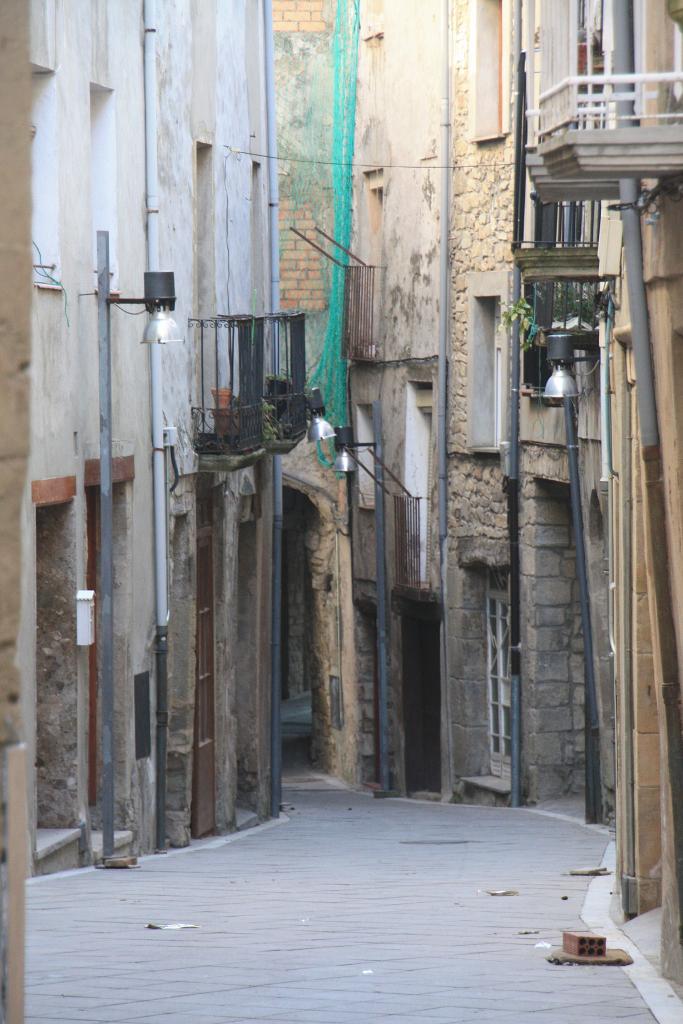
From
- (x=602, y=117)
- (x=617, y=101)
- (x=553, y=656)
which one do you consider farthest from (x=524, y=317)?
(x=602, y=117)

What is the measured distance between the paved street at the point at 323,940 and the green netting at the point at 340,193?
37.9 ft

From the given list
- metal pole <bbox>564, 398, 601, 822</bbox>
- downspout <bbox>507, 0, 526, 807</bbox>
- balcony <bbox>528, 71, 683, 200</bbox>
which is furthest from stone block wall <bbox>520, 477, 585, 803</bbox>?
balcony <bbox>528, 71, 683, 200</bbox>

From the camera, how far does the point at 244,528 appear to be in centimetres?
1939

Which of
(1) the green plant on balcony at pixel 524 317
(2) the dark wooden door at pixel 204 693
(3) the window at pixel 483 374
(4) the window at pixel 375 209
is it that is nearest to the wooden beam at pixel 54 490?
(2) the dark wooden door at pixel 204 693

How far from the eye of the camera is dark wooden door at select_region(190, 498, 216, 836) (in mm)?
16406

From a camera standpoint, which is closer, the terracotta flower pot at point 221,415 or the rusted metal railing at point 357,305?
the terracotta flower pot at point 221,415

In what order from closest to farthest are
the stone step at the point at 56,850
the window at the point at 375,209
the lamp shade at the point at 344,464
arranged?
1. the stone step at the point at 56,850
2. the lamp shade at the point at 344,464
3. the window at the point at 375,209

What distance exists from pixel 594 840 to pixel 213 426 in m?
4.63

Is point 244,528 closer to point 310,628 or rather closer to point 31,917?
point 310,628

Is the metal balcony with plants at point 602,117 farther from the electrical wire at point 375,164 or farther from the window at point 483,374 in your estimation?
the window at point 483,374

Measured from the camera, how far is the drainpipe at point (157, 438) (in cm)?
1403

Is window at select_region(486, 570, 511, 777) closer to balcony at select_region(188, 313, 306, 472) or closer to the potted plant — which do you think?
balcony at select_region(188, 313, 306, 472)

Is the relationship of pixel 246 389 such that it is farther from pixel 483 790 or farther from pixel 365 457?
pixel 365 457

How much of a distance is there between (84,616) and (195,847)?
3.96 metres
